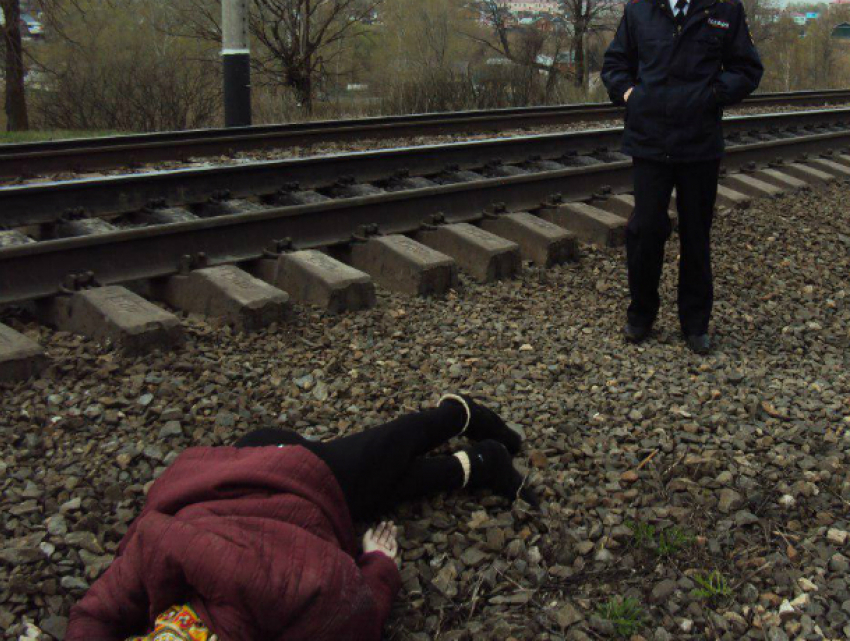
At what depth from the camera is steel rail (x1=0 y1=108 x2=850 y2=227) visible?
17.4 feet

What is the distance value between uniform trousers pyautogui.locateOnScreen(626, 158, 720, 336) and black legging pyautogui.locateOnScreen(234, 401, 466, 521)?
1.95 m

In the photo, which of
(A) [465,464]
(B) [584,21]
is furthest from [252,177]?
(B) [584,21]

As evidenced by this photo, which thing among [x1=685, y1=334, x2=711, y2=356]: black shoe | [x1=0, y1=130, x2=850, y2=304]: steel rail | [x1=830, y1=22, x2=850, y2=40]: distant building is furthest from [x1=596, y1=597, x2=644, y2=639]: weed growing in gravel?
[x1=830, y1=22, x2=850, y2=40]: distant building

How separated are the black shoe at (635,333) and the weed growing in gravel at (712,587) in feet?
6.72

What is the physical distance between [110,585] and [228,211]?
148 inches

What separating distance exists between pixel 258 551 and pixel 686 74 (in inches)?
130

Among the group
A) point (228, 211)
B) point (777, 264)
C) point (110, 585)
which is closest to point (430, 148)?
point (228, 211)

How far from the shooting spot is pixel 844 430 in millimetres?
3703

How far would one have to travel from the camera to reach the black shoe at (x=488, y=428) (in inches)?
134

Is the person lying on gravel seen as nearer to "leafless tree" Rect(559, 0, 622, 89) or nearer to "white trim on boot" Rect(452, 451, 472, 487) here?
"white trim on boot" Rect(452, 451, 472, 487)

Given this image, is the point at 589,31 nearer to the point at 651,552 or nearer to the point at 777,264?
the point at 777,264

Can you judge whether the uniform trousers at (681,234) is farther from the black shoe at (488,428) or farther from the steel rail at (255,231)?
the steel rail at (255,231)

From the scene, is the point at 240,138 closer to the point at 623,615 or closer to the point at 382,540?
the point at 382,540

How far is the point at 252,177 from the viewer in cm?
626
